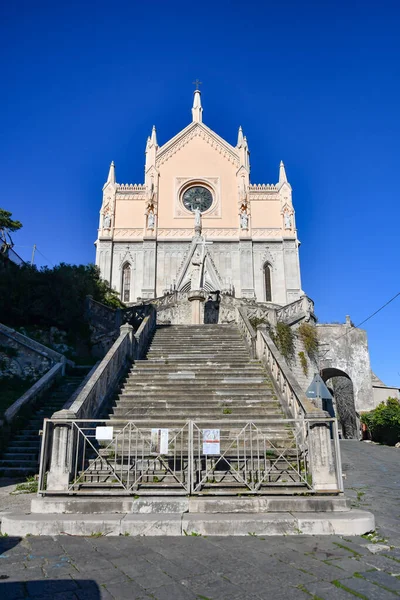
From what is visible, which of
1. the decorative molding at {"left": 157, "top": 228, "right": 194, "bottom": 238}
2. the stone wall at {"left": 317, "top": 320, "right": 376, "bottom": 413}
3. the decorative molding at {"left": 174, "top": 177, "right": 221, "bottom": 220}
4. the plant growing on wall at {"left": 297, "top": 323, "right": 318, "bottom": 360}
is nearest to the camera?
the plant growing on wall at {"left": 297, "top": 323, "right": 318, "bottom": 360}

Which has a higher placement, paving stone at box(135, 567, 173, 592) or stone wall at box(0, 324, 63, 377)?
stone wall at box(0, 324, 63, 377)

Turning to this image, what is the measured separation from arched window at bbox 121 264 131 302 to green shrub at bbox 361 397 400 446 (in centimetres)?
2047

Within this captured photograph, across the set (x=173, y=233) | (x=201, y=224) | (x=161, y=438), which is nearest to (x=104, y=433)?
(x=161, y=438)

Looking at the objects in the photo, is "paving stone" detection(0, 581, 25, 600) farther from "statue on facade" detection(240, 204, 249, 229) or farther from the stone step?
"statue on facade" detection(240, 204, 249, 229)

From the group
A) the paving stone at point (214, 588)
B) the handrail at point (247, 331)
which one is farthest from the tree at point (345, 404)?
the paving stone at point (214, 588)

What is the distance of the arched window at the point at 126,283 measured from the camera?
3378cm

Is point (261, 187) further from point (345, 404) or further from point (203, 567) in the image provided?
point (203, 567)

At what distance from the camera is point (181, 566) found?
399 centimetres

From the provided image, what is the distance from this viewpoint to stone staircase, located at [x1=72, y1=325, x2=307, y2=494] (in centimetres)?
640

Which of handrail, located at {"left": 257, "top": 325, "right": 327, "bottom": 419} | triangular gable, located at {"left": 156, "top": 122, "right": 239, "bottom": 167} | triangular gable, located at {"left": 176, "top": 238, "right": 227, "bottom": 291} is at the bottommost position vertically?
handrail, located at {"left": 257, "top": 325, "right": 327, "bottom": 419}

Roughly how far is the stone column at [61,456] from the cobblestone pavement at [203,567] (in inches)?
51.9

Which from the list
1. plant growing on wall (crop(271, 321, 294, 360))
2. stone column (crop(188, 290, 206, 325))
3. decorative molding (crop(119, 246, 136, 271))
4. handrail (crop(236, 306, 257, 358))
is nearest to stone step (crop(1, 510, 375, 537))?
handrail (crop(236, 306, 257, 358))

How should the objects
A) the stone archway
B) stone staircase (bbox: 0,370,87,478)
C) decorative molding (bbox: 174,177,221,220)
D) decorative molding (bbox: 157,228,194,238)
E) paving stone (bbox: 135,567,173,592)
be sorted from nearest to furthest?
paving stone (bbox: 135,567,173,592) < stone staircase (bbox: 0,370,87,478) < the stone archway < decorative molding (bbox: 157,228,194,238) < decorative molding (bbox: 174,177,221,220)

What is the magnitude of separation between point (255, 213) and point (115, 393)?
1105 inches
